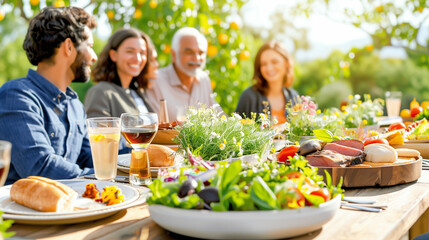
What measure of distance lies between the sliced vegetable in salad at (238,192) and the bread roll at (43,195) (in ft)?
0.85

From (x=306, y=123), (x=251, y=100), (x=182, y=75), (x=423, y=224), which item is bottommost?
(x=423, y=224)

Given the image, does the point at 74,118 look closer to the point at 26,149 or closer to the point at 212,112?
the point at 26,149

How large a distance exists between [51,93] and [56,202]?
1245 millimetres

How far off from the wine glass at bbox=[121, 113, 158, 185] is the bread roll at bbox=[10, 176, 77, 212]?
0.34 meters

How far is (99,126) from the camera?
4.81 feet

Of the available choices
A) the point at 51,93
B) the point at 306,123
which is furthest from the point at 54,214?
the point at 306,123

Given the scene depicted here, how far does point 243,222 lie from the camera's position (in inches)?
35.3

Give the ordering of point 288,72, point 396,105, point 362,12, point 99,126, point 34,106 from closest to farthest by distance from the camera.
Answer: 1. point 99,126
2. point 34,106
3. point 396,105
4. point 288,72
5. point 362,12

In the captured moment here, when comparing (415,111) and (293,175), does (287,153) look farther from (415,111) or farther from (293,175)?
(415,111)

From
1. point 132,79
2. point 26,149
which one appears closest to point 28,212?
point 26,149

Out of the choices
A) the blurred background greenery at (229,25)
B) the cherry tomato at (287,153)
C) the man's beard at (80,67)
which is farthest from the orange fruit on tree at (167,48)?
the cherry tomato at (287,153)

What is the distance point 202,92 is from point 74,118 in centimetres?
242

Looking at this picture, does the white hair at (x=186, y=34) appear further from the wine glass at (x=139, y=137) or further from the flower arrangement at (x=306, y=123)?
the wine glass at (x=139, y=137)

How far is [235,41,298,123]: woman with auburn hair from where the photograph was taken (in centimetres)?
443
